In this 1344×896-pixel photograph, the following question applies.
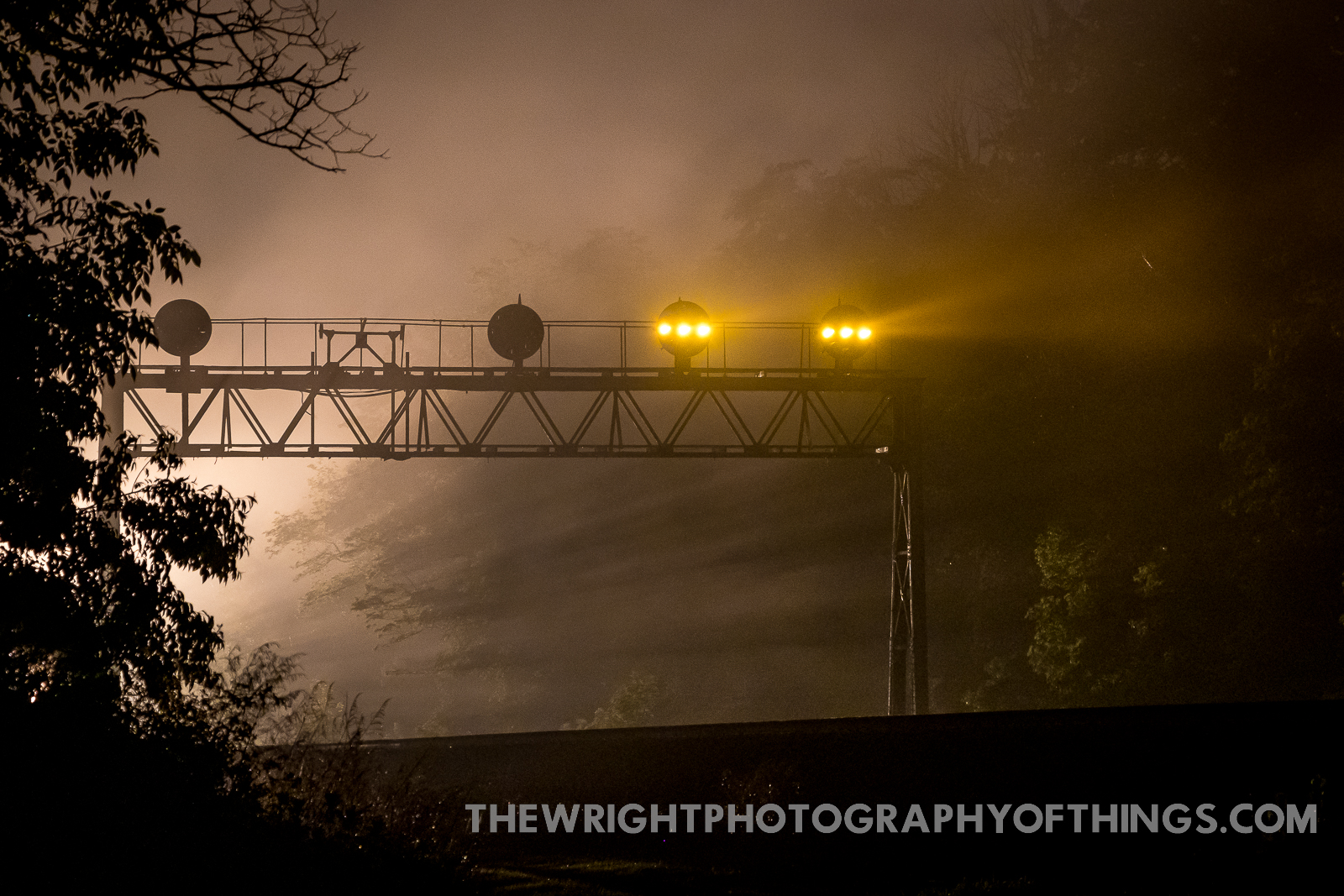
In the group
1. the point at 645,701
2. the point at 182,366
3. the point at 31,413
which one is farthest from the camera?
the point at 645,701

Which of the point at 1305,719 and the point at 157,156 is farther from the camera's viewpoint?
the point at 1305,719

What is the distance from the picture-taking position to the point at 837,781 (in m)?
15.2

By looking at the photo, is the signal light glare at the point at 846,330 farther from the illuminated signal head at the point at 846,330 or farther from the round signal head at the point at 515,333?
the round signal head at the point at 515,333

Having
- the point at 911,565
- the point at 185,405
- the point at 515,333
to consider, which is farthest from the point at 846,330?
the point at 185,405

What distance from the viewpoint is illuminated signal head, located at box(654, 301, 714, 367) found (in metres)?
19.1

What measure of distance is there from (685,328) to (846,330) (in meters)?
2.79

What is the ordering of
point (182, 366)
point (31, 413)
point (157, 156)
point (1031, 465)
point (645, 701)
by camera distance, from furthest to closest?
point (645, 701), point (1031, 465), point (182, 366), point (157, 156), point (31, 413)

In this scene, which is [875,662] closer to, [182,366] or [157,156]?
[182,366]

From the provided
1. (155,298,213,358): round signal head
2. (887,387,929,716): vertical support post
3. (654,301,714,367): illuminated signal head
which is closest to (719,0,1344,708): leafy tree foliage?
(887,387,929,716): vertical support post

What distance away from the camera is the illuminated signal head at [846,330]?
64.5ft

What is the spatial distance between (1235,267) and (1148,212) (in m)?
2.35

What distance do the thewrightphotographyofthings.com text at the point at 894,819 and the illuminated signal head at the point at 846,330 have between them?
8030mm

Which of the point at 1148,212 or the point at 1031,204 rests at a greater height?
the point at 1031,204

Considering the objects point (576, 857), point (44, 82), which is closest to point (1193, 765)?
point (576, 857)
